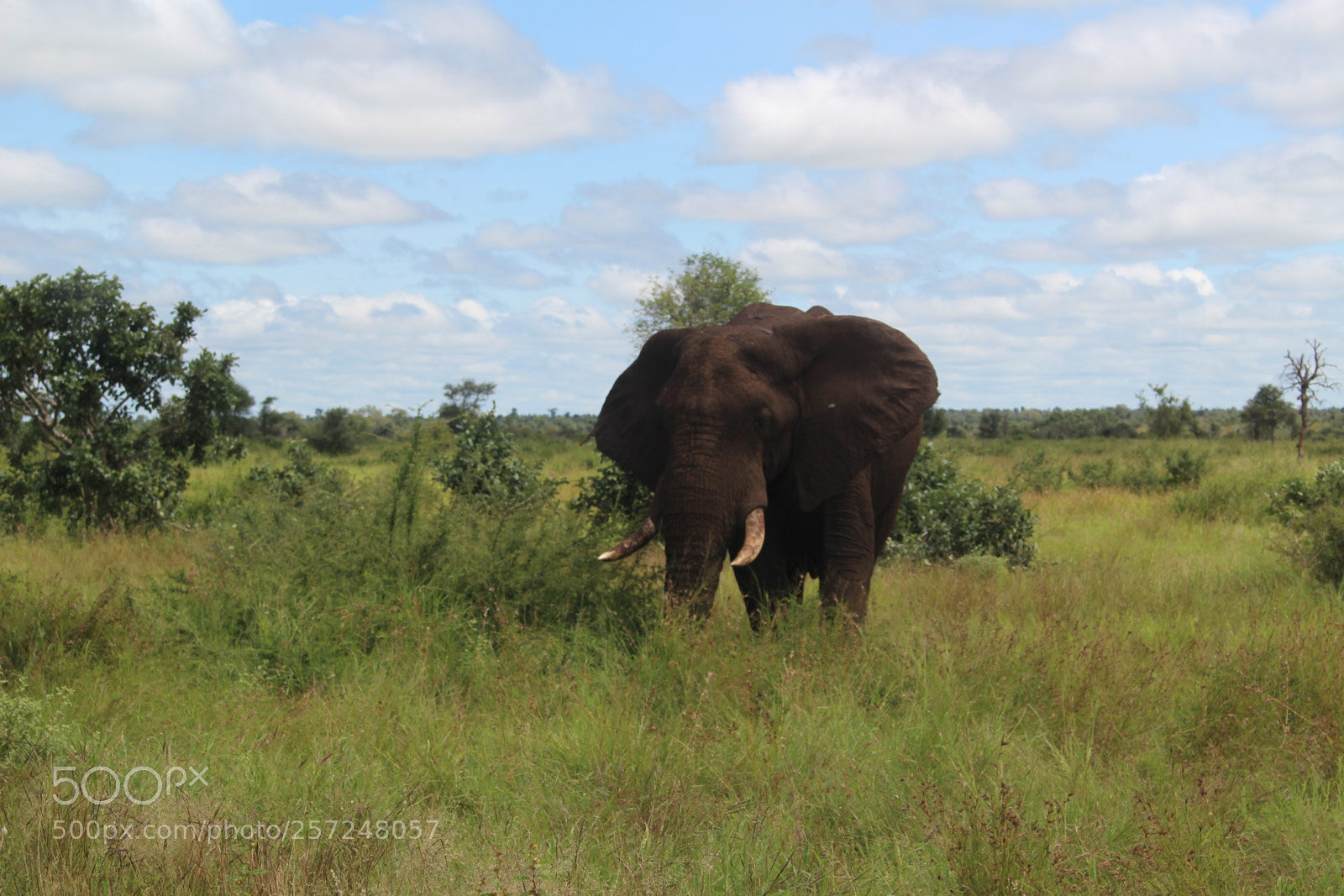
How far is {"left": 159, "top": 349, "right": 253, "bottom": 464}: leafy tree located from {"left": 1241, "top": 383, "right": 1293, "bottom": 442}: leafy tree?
45.7 m

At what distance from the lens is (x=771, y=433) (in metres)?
6.92

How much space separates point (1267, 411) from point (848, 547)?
163ft

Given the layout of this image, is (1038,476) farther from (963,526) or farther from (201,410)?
(201,410)

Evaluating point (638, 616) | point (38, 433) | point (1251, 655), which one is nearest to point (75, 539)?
point (38, 433)

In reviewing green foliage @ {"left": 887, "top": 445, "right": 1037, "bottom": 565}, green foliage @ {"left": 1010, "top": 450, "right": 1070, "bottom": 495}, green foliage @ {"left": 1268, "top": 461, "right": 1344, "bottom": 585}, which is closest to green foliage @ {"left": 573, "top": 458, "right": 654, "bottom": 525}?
green foliage @ {"left": 887, "top": 445, "right": 1037, "bottom": 565}

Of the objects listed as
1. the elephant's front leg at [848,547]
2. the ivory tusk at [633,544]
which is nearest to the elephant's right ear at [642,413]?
the ivory tusk at [633,544]

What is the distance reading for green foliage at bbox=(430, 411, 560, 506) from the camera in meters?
12.6

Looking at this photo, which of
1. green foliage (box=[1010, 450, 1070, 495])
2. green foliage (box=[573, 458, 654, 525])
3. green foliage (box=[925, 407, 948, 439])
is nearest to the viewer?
green foliage (box=[573, 458, 654, 525])

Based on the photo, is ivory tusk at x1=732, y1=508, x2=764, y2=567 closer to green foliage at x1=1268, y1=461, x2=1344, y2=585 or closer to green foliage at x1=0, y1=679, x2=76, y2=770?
green foliage at x1=0, y1=679, x2=76, y2=770

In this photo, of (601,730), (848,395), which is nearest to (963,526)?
(848,395)

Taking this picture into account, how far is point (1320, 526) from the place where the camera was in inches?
388

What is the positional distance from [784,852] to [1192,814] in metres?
1.75

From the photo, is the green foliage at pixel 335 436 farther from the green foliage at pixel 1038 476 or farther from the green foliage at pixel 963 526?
the green foliage at pixel 963 526

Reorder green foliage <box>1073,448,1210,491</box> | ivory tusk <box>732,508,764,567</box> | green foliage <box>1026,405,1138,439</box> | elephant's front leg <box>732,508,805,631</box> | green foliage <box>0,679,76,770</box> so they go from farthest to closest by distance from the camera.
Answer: green foliage <box>1026,405,1138,439</box>
green foliage <box>1073,448,1210,491</box>
elephant's front leg <box>732,508,805,631</box>
ivory tusk <box>732,508,764,567</box>
green foliage <box>0,679,76,770</box>
